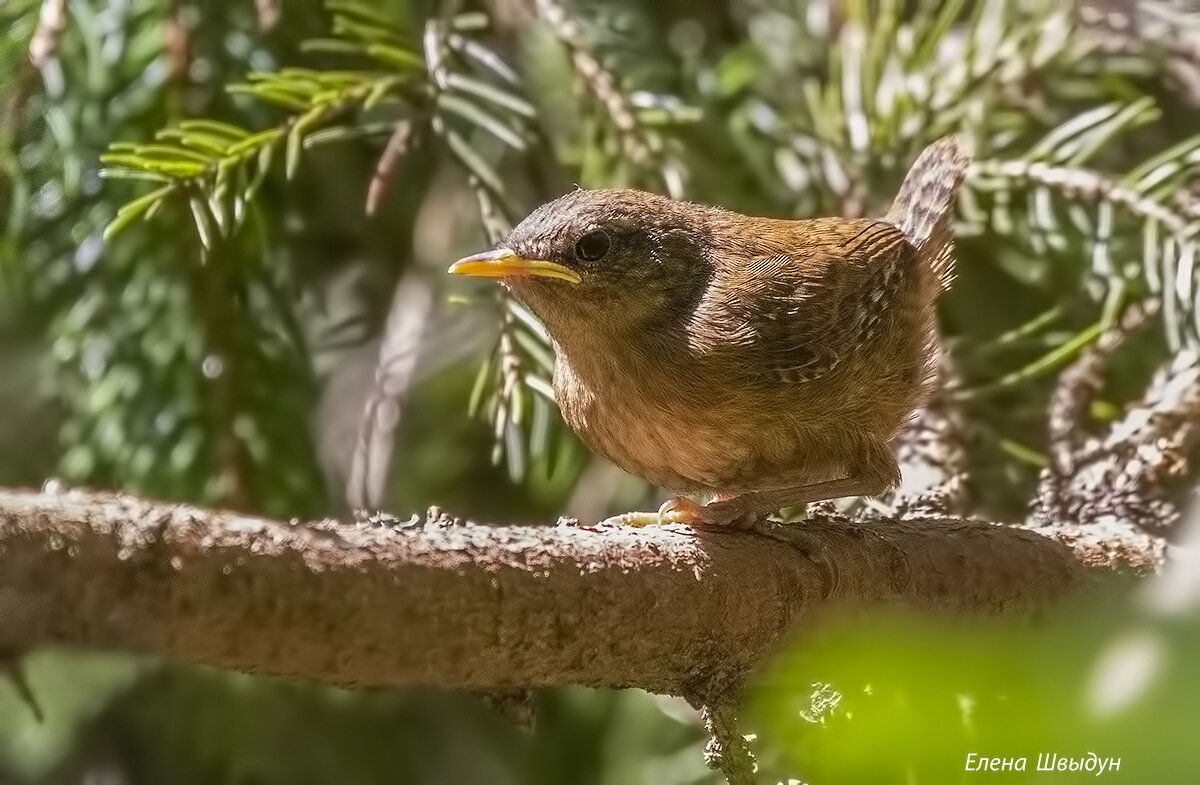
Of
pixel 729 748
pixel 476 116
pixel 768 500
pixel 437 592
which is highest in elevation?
pixel 476 116

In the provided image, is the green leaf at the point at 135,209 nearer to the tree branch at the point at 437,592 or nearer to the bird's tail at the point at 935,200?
the tree branch at the point at 437,592

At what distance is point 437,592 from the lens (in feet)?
3.74

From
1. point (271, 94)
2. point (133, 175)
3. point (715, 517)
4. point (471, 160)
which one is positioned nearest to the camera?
point (715, 517)

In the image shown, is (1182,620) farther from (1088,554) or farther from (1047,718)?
(1088,554)

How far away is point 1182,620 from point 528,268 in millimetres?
1902

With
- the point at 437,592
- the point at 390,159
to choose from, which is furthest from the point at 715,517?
the point at 390,159

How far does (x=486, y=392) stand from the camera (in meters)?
2.66

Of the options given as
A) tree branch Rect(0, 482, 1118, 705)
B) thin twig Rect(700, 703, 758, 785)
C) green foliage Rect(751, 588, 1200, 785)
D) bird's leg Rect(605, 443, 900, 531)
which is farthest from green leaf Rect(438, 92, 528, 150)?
green foliage Rect(751, 588, 1200, 785)

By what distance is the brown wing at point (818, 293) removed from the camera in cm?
229

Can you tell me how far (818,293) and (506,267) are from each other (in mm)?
633

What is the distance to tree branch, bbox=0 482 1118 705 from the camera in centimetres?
86

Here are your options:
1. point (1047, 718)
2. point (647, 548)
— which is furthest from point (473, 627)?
point (1047, 718)

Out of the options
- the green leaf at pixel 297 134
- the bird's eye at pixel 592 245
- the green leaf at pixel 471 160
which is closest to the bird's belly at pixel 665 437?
the bird's eye at pixel 592 245

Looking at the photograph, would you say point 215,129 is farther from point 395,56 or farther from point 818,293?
point 818,293
